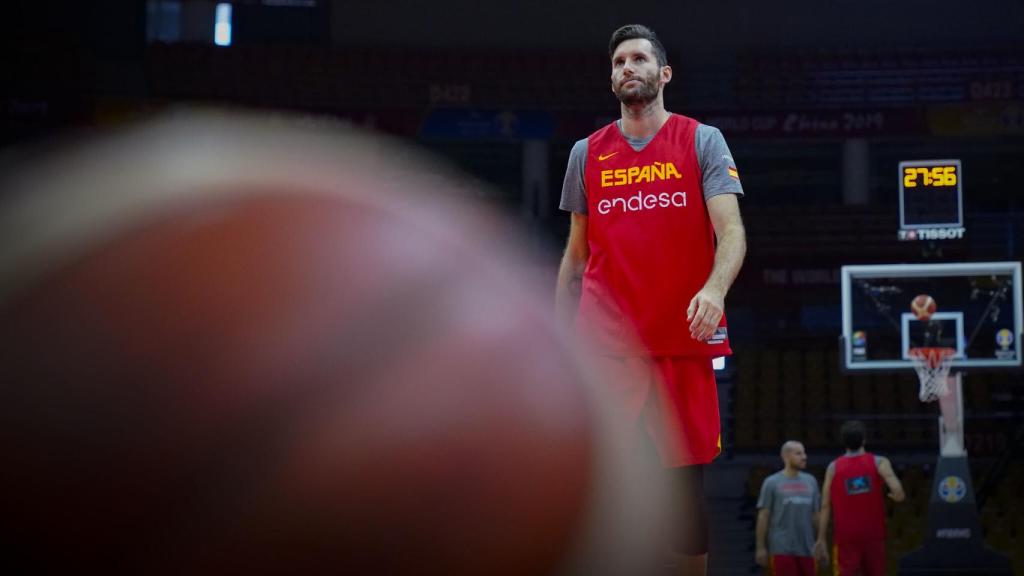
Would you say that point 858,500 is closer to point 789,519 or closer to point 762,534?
point 789,519

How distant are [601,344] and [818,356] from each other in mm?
15562

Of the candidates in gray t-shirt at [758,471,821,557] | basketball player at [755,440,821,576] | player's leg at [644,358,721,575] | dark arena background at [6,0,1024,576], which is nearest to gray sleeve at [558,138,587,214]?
player's leg at [644,358,721,575]

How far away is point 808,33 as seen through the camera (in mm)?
21312

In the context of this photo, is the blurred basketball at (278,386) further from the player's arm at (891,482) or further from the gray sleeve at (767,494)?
the gray sleeve at (767,494)

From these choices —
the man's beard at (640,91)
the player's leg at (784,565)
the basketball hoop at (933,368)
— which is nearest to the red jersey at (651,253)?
the man's beard at (640,91)

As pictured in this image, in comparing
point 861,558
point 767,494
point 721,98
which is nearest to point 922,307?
point 767,494

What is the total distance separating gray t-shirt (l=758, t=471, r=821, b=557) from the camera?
9398mm

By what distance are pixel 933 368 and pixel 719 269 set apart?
7.55 metres

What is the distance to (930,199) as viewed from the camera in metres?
9.55

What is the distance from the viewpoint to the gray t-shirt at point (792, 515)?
940 centimetres

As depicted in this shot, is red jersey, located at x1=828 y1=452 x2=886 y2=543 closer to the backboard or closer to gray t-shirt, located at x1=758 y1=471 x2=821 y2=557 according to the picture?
gray t-shirt, located at x1=758 y1=471 x2=821 y2=557

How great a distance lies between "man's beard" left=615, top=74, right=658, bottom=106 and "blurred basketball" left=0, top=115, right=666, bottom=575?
4.15 ft

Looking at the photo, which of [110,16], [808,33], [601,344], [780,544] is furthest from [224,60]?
[601,344]

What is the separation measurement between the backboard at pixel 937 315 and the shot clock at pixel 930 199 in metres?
0.33
